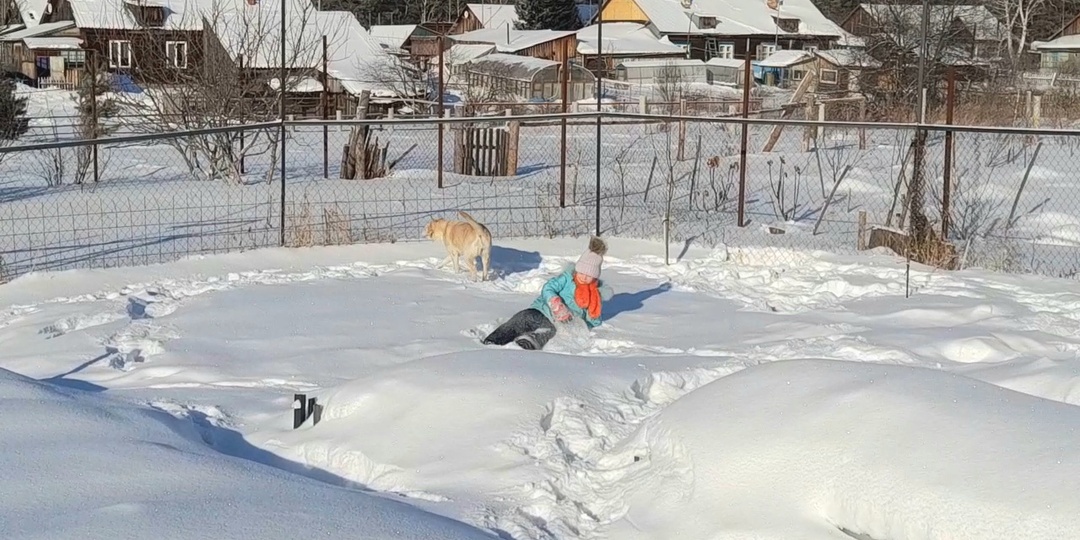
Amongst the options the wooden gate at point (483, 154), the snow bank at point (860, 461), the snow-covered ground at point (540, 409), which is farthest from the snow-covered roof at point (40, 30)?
the snow bank at point (860, 461)

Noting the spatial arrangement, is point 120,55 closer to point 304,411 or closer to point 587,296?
point 587,296

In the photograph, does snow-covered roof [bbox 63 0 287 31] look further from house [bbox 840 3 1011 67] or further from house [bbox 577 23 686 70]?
house [bbox 577 23 686 70]

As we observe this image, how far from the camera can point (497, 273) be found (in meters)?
11.2

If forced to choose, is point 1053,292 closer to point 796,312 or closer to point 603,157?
point 796,312

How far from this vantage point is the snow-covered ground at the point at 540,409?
4.39 metres

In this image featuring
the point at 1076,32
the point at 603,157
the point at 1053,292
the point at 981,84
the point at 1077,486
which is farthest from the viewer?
the point at 1076,32

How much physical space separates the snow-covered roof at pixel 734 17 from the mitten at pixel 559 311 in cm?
5399

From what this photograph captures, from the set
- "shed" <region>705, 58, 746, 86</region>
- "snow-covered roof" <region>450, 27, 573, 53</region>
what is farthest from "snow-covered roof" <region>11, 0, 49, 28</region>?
"shed" <region>705, 58, 746, 86</region>

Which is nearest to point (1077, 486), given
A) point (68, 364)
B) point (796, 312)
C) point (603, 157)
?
point (796, 312)

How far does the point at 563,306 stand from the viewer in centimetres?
883

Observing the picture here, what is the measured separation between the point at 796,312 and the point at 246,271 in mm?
5015

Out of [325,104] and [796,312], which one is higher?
[325,104]

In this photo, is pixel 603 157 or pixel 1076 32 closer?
pixel 603 157

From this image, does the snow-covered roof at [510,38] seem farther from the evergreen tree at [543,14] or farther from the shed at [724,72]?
the shed at [724,72]
